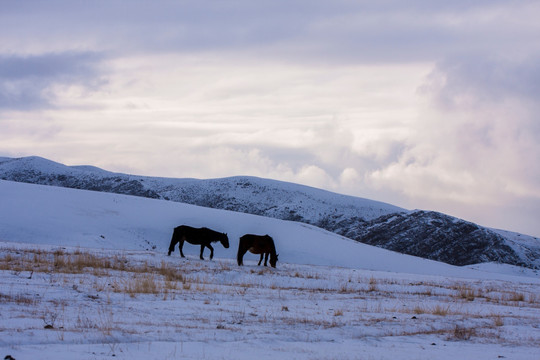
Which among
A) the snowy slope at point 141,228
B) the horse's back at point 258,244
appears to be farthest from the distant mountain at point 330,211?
the horse's back at point 258,244

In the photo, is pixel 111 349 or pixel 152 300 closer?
pixel 111 349

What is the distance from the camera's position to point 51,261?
1822 cm

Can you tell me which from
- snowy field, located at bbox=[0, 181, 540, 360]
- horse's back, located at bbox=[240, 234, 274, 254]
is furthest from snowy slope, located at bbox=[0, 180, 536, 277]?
horse's back, located at bbox=[240, 234, 274, 254]

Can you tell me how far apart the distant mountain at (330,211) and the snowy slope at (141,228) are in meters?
26.1

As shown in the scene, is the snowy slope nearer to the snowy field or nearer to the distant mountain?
the snowy field

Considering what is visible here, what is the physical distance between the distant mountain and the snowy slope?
85.7 feet

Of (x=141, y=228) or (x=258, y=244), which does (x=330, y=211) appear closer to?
(x=141, y=228)

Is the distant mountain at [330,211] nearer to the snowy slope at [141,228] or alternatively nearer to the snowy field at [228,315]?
the snowy slope at [141,228]

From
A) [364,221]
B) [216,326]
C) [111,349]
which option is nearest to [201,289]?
[216,326]

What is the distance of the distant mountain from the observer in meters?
66.4

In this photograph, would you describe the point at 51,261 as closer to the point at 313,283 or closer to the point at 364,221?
the point at 313,283

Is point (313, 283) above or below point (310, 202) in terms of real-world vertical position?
below

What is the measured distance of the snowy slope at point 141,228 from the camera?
31484 millimetres

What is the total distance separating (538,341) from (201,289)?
24.6ft
